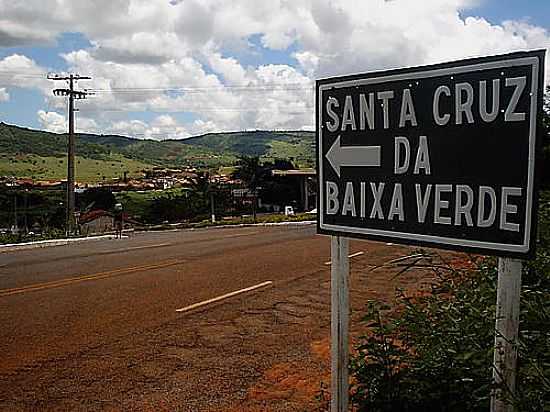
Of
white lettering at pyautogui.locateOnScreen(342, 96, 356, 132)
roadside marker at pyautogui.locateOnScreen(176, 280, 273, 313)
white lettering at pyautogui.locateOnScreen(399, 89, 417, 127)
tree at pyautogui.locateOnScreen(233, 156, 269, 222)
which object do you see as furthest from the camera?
tree at pyautogui.locateOnScreen(233, 156, 269, 222)

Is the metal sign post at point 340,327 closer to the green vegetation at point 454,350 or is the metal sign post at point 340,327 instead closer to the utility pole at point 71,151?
the green vegetation at point 454,350

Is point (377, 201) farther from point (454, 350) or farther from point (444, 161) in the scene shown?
point (454, 350)

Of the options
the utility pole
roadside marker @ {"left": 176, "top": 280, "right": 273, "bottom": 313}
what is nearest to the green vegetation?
roadside marker @ {"left": 176, "top": 280, "right": 273, "bottom": 313}

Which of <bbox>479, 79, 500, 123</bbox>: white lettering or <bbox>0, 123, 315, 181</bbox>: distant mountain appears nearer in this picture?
<bbox>479, 79, 500, 123</bbox>: white lettering

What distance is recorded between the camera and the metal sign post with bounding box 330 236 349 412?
341 cm

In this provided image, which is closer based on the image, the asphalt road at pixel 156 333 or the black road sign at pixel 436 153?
the black road sign at pixel 436 153

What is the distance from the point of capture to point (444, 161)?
275 centimetres

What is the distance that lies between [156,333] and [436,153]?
18.1 feet

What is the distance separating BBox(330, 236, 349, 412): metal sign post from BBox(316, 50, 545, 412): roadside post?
0.09 meters

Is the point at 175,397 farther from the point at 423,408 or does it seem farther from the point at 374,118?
the point at 374,118

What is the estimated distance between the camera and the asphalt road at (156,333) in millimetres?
5480

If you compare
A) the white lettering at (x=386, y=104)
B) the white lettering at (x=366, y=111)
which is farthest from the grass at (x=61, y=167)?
the white lettering at (x=386, y=104)

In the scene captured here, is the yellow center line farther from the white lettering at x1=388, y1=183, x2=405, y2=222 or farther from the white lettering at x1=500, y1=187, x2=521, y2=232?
the white lettering at x1=500, y1=187, x2=521, y2=232

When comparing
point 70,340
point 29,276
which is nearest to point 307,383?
point 70,340
